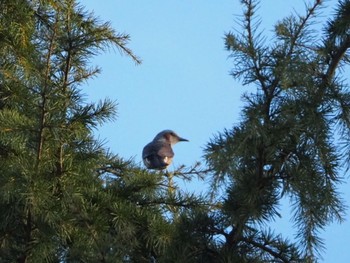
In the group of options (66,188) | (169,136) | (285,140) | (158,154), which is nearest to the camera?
(285,140)

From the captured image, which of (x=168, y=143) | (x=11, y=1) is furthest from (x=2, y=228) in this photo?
(x=168, y=143)

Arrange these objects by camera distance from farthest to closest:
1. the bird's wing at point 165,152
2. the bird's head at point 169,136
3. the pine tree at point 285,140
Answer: the bird's head at point 169,136, the bird's wing at point 165,152, the pine tree at point 285,140

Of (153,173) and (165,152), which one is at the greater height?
(165,152)

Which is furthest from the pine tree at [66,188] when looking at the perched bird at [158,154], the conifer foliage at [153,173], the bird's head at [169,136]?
the bird's head at [169,136]

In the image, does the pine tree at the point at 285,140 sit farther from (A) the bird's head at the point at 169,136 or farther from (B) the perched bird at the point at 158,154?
(A) the bird's head at the point at 169,136

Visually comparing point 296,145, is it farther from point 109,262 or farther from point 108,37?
point 108,37

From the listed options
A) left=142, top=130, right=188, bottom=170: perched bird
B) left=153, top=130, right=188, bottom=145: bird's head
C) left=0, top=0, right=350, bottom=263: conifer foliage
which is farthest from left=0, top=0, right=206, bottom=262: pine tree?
left=153, top=130, right=188, bottom=145: bird's head

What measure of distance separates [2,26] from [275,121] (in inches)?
→ 136

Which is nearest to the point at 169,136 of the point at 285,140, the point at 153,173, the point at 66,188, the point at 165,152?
the point at 165,152

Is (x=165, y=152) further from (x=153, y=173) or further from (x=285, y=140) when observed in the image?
(x=285, y=140)

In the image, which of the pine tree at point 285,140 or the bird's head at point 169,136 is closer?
the pine tree at point 285,140

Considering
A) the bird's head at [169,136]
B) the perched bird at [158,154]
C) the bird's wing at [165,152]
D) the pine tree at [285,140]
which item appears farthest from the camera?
the bird's head at [169,136]

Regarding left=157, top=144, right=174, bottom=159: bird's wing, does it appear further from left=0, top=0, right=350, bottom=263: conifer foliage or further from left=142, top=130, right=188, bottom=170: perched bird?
left=0, top=0, right=350, bottom=263: conifer foliage

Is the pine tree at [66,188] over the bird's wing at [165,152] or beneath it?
beneath
